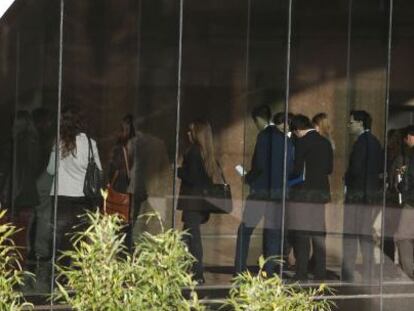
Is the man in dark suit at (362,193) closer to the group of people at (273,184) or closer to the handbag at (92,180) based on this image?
the group of people at (273,184)

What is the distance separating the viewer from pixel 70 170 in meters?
12.6

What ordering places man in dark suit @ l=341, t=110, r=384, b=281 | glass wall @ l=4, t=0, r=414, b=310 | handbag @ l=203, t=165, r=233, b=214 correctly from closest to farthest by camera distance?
glass wall @ l=4, t=0, r=414, b=310
handbag @ l=203, t=165, r=233, b=214
man in dark suit @ l=341, t=110, r=384, b=281

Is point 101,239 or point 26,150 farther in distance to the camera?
point 26,150

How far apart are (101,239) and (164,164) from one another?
15.8ft

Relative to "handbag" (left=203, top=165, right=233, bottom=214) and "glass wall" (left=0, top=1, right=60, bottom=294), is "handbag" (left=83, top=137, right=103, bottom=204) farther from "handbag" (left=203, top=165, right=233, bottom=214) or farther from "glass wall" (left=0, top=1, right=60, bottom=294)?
"handbag" (left=203, top=165, right=233, bottom=214)

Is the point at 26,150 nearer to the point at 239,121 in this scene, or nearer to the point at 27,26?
the point at 27,26

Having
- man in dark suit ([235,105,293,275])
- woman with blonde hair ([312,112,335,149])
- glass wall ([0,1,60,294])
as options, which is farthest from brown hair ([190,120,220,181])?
glass wall ([0,1,60,294])

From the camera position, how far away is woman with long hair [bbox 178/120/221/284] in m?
13.1

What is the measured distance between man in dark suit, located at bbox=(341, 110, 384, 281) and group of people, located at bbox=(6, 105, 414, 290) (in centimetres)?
1

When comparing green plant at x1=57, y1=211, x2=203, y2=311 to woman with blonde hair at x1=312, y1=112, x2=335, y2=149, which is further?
woman with blonde hair at x1=312, y1=112, x2=335, y2=149

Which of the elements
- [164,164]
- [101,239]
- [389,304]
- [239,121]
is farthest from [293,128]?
[101,239]

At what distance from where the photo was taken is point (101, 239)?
8180mm

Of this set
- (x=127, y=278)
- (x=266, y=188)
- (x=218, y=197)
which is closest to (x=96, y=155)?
(x=218, y=197)

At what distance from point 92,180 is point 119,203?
40 cm
